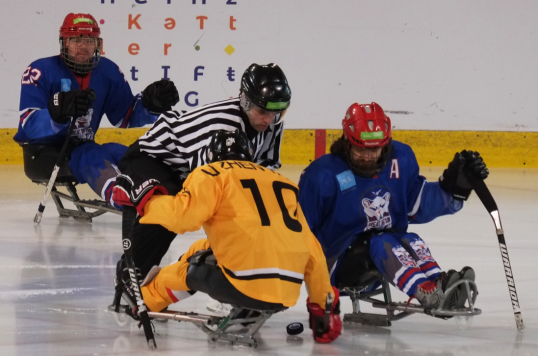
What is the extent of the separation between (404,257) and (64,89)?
8.74 feet

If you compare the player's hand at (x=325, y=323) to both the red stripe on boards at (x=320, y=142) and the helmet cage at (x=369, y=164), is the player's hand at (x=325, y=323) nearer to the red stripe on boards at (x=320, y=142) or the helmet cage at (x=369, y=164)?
the helmet cage at (x=369, y=164)

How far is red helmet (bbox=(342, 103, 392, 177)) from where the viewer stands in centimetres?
304

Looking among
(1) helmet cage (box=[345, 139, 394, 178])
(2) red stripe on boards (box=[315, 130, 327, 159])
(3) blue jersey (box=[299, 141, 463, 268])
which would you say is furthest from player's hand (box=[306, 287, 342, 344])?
(2) red stripe on boards (box=[315, 130, 327, 159])

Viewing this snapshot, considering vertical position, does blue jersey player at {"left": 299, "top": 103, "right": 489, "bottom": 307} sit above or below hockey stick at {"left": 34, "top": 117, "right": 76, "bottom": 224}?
above

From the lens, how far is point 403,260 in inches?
115

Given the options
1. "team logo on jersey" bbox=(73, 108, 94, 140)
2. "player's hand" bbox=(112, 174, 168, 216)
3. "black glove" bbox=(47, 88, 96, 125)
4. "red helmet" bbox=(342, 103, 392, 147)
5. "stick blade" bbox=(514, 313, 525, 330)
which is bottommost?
"stick blade" bbox=(514, 313, 525, 330)

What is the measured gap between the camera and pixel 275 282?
8.69 ft

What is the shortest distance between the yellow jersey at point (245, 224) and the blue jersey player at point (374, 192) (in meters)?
0.42

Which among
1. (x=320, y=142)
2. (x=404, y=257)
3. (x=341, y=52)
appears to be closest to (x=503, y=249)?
(x=404, y=257)

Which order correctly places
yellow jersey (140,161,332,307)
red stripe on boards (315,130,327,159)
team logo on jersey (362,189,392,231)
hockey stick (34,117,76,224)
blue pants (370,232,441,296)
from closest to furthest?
1. yellow jersey (140,161,332,307)
2. blue pants (370,232,441,296)
3. team logo on jersey (362,189,392,231)
4. hockey stick (34,117,76,224)
5. red stripe on boards (315,130,327,159)

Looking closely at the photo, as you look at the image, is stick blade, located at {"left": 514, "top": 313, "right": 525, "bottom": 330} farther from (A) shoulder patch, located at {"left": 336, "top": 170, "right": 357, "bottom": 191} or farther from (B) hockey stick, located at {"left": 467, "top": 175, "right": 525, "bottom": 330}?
(A) shoulder patch, located at {"left": 336, "top": 170, "right": 357, "bottom": 191}

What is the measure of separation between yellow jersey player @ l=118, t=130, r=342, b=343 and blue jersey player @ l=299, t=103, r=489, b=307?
0.34 metres

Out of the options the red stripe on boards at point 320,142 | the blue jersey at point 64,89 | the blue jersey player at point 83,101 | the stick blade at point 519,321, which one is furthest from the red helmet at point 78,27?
the red stripe on boards at point 320,142

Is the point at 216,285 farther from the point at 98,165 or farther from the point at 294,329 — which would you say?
the point at 98,165
